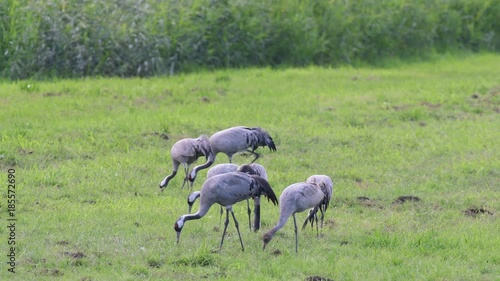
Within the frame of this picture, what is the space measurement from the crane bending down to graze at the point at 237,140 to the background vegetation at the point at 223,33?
6247mm

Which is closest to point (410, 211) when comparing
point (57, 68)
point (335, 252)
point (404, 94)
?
point (335, 252)

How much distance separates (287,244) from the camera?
28.9 feet

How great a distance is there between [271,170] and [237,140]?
2.98 ft

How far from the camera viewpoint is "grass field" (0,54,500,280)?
322 inches

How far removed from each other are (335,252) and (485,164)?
420 centimetres

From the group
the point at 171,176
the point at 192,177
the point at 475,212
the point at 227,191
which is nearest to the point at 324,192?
the point at 227,191

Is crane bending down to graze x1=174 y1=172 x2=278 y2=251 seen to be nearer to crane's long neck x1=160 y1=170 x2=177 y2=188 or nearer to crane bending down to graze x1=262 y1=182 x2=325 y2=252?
crane bending down to graze x1=262 y1=182 x2=325 y2=252

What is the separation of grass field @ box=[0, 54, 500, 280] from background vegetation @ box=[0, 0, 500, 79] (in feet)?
2.74

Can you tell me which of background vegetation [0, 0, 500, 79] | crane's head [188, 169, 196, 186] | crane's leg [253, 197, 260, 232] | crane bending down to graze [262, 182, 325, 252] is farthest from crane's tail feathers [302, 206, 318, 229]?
background vegetation [0, 0, 500, 79]

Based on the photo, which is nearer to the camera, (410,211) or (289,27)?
(410,211)

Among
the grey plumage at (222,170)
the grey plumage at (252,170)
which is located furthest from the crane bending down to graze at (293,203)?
the grey plumage at (222,170)

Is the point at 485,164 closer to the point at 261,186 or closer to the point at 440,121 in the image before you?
the point at 440,121

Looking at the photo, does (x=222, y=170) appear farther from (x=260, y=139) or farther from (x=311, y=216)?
(x=260, y=139)

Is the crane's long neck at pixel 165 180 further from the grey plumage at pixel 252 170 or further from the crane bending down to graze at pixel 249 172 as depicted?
the grey plumage at pixel 252 170
